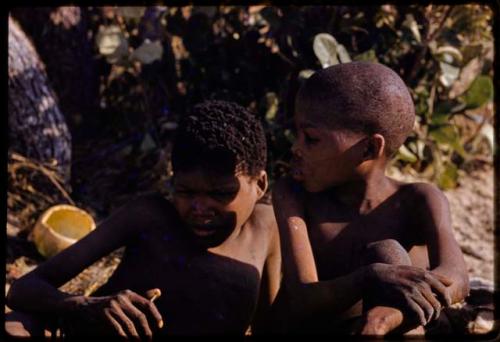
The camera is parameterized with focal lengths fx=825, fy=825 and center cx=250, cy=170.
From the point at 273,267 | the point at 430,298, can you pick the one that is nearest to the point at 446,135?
the point at 273,267

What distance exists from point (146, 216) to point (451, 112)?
104 inches

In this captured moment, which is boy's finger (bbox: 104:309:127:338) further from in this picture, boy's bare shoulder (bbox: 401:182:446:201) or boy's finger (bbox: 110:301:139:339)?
boy's bare shoulder (bbox: 401:182:446:201)

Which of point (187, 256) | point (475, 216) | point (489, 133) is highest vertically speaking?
point (187, 256)

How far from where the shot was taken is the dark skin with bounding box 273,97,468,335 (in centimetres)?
249

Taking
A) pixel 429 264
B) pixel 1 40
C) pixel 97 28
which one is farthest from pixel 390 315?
pixel 97 28

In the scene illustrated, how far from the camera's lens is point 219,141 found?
2.71m

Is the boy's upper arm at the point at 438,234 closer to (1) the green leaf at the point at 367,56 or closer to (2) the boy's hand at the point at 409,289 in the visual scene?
(2) the boy's hand at the point at 409,289

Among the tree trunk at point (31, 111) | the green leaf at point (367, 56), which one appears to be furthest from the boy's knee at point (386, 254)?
the tree trunk at point (31, 111)

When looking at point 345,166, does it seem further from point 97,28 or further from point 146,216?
point 97,28

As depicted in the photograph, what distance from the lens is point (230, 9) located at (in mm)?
4824

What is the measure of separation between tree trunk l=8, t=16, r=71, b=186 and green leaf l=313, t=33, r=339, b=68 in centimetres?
151

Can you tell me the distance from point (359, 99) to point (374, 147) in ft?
0.59

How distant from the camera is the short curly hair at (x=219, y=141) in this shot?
269 centimetres

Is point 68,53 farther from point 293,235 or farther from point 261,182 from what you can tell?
point 293,235
